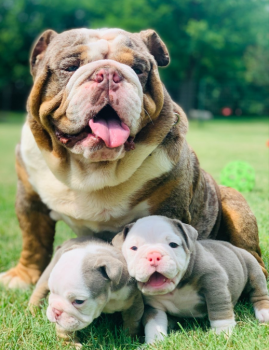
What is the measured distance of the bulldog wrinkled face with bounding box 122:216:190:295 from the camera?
237cm

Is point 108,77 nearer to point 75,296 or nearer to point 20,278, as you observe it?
point 75,296

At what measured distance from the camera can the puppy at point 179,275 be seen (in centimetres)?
241

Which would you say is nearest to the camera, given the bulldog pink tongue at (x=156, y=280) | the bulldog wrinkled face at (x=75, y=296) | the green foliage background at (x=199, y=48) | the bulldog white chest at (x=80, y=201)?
the bulldog wrinkled face at (x=75, y=296)

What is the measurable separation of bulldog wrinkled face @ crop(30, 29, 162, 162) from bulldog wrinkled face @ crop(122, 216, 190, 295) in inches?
18.4

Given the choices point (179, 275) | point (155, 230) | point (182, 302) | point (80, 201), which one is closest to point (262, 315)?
point (182, 302)

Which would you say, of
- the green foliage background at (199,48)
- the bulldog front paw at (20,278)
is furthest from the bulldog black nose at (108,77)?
the green foliage background at (199,48)

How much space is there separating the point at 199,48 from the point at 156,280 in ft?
97.1

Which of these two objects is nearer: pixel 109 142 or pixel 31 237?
pixel 109 142

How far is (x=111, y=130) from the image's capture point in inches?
103

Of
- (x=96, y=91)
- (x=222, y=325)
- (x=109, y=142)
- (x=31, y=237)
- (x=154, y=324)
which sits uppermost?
(x=96, y=91)

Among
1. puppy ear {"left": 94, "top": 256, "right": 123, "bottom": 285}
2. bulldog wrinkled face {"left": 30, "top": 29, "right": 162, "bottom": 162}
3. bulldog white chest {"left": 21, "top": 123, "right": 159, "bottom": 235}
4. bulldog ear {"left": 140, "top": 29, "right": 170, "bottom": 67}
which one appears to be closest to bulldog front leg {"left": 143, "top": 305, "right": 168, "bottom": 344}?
puppy ear {"left": 94, "top": 256, "right": 123, "bottom": 285}

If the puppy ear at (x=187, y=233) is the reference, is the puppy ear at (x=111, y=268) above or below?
below

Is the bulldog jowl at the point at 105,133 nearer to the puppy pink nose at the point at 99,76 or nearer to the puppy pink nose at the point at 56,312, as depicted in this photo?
the puppy pink nose at the point at 99,76

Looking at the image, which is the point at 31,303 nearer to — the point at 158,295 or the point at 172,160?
the point at 158,295
